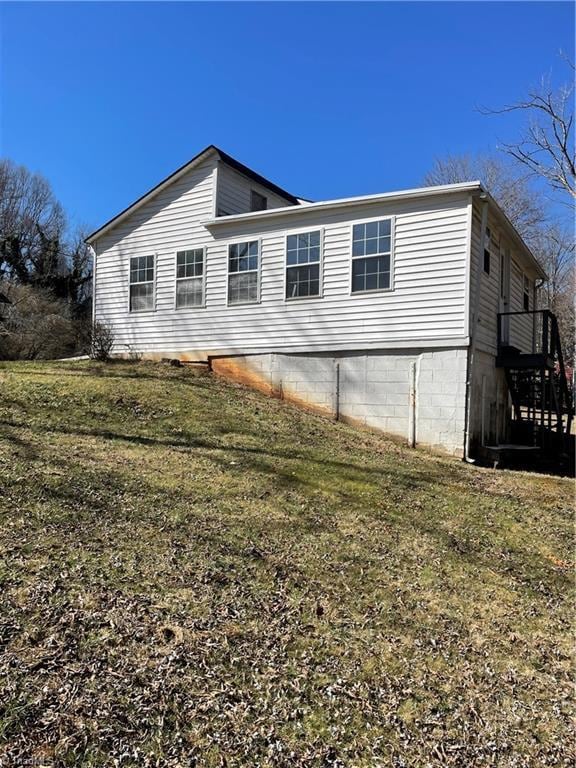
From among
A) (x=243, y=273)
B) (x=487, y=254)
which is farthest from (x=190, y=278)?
(x=487, y=254)

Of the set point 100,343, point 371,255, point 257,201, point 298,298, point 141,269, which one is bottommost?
point 100,343

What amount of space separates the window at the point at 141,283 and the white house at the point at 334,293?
1.4 inches

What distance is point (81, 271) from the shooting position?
97.3 ft

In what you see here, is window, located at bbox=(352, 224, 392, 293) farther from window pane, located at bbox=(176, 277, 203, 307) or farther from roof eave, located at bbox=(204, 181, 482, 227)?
window pane, located at bbox=(176, 277, 203, 307)

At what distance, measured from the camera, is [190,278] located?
42.9 ft

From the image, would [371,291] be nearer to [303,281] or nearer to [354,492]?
[303,281]

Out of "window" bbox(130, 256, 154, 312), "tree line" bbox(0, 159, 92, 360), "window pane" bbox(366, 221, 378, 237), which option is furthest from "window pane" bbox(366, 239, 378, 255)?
"tree line" bbox(0, 159, 92, 360)

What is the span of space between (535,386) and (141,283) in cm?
998

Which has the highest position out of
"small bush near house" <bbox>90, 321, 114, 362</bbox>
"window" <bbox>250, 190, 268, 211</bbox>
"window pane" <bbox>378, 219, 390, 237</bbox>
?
"window" <bbox>250, 190, 268, 211</bbox>

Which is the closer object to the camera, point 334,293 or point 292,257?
point 334,293

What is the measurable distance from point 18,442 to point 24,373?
5.12m

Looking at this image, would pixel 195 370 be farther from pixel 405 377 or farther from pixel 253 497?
pixel 253 497

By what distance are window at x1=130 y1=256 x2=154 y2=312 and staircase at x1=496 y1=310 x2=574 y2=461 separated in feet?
27.1

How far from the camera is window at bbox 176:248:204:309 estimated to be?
13.0 metres
